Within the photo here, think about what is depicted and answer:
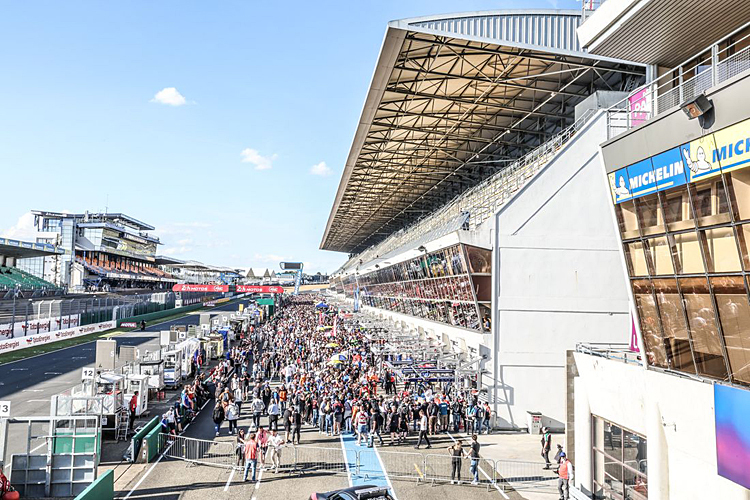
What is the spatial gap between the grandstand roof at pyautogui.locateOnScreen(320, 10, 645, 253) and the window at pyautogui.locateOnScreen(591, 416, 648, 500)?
14166mm

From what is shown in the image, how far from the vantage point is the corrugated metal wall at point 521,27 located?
2167 cm

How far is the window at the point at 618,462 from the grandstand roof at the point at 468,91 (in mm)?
14166

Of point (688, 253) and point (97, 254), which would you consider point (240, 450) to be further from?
point (97, 254)

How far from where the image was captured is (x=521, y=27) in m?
22.1

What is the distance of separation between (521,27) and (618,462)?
15.6 meters

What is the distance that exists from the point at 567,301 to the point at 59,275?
322ft

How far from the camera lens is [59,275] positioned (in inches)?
3967

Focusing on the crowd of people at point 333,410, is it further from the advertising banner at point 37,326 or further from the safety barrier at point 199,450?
the advertising banner at point 37,326

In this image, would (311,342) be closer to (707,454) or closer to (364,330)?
(364,330)

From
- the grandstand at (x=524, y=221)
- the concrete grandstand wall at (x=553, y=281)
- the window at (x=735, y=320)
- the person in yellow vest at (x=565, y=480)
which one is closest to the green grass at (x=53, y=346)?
the grandstand at (x=524, y=221)

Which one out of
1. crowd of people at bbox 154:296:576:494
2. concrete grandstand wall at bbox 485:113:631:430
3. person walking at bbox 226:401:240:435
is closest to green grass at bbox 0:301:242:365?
crowd of people at bbox 154:296:576:494

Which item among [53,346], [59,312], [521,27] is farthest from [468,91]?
[53,346]

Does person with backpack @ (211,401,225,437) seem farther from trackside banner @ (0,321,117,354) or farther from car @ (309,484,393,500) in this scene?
trackside banner @ (0,321,117,354)

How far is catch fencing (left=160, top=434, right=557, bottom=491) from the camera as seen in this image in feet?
52.4
